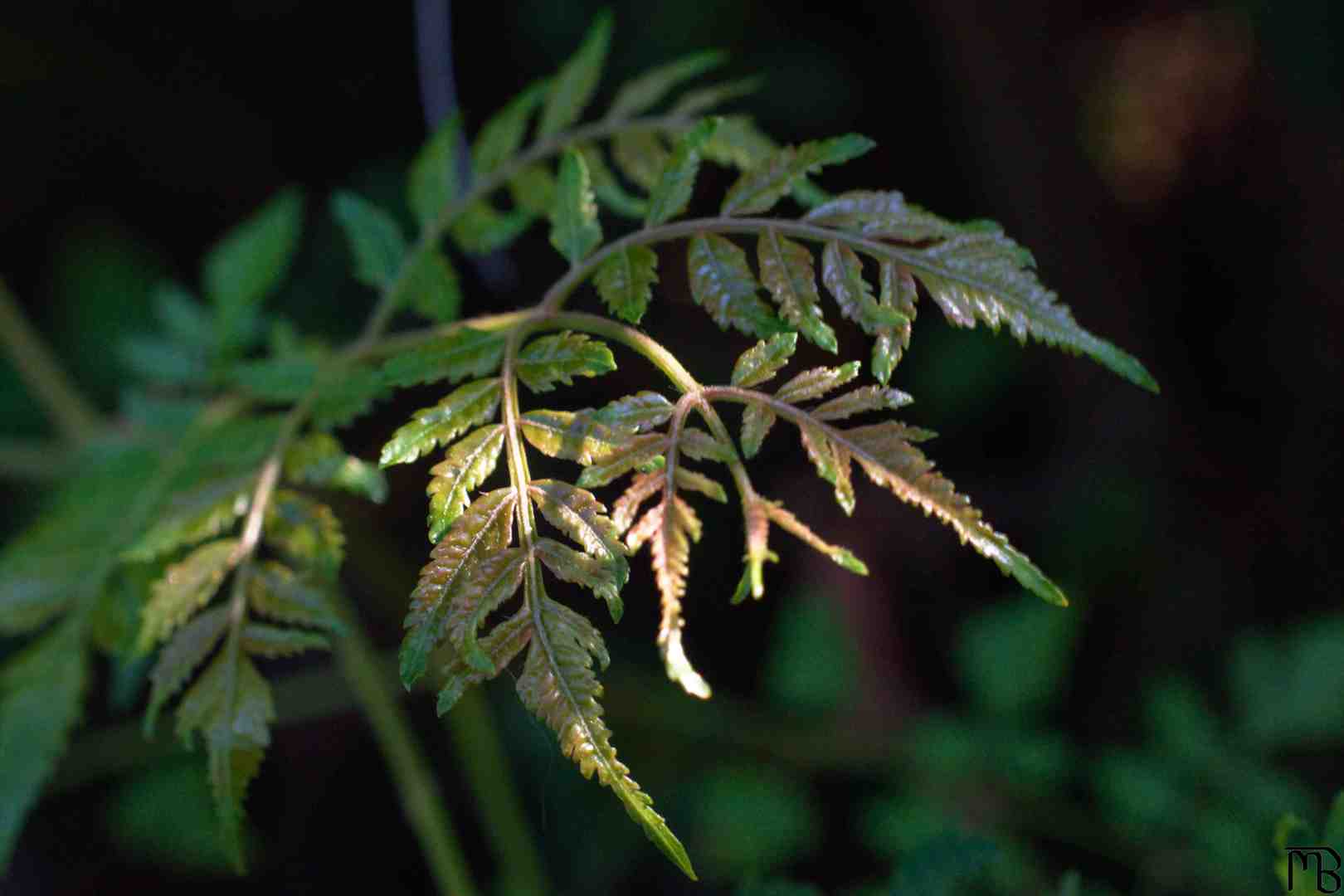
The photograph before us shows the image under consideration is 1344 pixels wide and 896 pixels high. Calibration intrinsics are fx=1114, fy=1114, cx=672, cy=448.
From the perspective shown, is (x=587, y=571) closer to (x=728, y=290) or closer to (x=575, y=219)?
(x=728, y=290)

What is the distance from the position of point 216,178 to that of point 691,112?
6.10 ft

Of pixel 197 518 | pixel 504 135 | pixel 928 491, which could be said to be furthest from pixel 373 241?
pixel 928 491

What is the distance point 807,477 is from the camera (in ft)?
9.36

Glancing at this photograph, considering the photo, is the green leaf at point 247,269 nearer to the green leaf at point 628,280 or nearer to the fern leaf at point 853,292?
the green leaf at point 628,280

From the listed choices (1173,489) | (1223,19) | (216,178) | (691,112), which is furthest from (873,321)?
(1223,19)

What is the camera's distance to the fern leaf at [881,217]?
1061 millimetres

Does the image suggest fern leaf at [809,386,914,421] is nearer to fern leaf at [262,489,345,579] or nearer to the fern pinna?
the fern pinna

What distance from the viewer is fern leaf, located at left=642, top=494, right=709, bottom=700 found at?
0.92 meters

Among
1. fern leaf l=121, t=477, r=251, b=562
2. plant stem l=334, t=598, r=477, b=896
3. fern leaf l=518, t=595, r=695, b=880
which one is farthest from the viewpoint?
plant stem l=334, t=598, r=477, b=896

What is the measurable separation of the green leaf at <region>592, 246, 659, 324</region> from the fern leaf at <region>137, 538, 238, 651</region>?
1.79 ft

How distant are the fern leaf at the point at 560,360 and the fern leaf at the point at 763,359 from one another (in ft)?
0.41

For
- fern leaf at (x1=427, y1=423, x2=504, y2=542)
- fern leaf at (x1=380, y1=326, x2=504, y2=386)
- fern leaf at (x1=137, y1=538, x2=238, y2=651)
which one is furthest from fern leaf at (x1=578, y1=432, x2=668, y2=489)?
fern leaf at (x1=137, y1=538, x2=238, y2=651)

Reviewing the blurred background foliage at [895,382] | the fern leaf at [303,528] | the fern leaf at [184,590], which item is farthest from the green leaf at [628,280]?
the blurred background foliage at [895,382]

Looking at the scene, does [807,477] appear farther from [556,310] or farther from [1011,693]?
[556,310]
